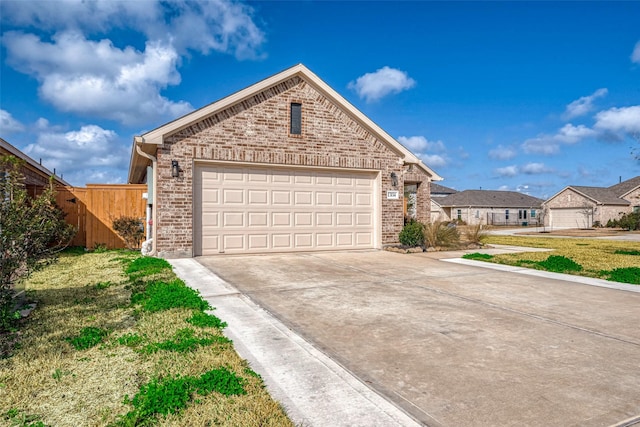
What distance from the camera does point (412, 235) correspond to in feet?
43.9

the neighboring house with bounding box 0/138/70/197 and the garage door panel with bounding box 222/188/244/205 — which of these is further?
the neighboring house with bounding box 0/138/70/197

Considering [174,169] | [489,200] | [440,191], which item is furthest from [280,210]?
[440,191]

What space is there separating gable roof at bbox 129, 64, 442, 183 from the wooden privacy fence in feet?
4.26

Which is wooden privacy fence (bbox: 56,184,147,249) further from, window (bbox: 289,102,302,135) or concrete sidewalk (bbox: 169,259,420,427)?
concrete sidewalk (bbox: 169,259,420,427)

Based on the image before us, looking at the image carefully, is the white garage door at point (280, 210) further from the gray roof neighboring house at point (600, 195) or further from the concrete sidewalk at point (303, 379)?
the gray roof neighboring house at point (600, 195)

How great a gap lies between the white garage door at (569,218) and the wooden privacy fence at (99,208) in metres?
45.8

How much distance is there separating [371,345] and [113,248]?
12.3 m

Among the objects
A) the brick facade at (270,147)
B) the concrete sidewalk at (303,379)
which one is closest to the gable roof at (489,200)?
the brick facade at (270,147)

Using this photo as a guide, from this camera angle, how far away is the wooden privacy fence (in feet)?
44.7

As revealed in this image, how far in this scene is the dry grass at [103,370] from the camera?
2.67m

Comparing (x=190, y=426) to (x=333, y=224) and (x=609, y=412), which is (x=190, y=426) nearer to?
(x=609, y=412)

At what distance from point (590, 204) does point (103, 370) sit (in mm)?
50076

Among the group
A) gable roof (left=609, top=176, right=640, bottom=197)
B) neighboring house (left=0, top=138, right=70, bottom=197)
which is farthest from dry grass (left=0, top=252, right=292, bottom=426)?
gable roof (left=609, top=176, right=640, bottom=197)

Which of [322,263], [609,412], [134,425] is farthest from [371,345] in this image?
[322,263]
